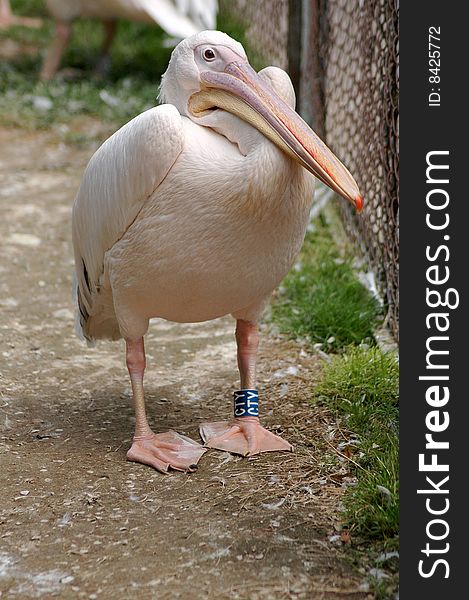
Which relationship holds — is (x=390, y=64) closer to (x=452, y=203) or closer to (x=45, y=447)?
(x=452, y=203)

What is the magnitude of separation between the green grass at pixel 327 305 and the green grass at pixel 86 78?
2818 mm

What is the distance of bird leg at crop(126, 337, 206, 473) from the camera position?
3.13 metres

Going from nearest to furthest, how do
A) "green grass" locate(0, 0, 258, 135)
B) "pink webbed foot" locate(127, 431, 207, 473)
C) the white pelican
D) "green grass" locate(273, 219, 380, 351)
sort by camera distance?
"pink webbed foot" locate(127, 431, 207, 473)
"green grass" locate(273, 219, 380, 351)
"green grass" locate(0, 0, 258, 135)
the white pelican

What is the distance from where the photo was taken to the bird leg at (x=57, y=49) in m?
8.03

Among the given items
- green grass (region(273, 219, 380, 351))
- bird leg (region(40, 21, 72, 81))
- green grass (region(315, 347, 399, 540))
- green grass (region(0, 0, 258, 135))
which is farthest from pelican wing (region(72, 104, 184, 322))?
bird leg (region(40, 21, 72, 81))

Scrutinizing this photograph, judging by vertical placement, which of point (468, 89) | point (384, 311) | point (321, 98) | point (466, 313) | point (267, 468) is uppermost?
point (321, 98)

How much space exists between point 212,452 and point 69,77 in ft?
18.4

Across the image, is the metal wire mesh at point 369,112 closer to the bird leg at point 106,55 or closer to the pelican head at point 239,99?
the pelican head at point 239,99

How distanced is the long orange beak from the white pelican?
15.1 feet

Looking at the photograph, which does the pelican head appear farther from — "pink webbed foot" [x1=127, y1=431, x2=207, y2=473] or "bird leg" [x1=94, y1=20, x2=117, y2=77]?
"bird leg" [x1=94, y1=20, x2=117, y2=77]

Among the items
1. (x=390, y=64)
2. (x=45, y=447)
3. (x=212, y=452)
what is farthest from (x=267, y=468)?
(x=390, y=64)

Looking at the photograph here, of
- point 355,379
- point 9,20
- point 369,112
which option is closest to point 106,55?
point 9,20

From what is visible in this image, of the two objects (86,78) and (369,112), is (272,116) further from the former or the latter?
(86,78)

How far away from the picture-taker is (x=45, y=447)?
3277 mm
